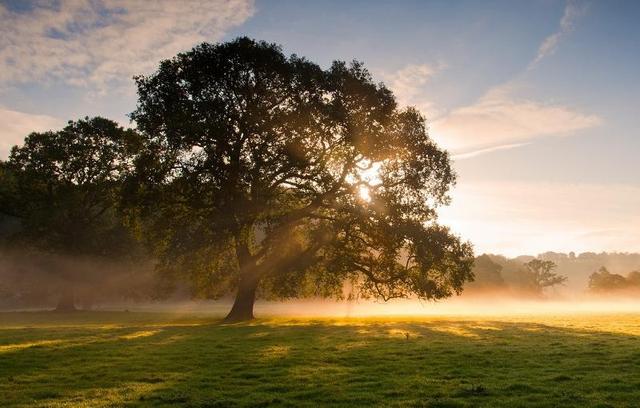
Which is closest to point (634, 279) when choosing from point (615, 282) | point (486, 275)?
point (615, 282)

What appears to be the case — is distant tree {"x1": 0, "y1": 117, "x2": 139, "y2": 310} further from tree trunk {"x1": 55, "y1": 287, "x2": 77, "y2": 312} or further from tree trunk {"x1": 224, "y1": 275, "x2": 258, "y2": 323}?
tree trunk {"x1": 224, "y1": 275, "x2": 258, "y2": 323}

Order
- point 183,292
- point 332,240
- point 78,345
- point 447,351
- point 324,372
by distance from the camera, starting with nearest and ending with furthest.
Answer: point 324,372, point 447,351, point 78,345, point 332,240, point 183,292

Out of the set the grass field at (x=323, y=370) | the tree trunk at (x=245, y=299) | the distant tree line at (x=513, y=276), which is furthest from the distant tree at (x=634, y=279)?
the tree trunk at (x=245, y=299)

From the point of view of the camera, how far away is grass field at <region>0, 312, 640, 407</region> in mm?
13227

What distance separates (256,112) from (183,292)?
82491mm

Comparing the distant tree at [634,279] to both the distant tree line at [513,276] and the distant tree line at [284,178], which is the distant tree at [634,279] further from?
the distant tree line at [284,178]

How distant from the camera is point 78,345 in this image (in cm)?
2298

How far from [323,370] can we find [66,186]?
50.5 metres

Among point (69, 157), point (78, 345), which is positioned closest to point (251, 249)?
point (78, 345)

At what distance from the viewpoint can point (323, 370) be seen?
1705 cm

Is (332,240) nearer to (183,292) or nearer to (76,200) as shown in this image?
(76,200)

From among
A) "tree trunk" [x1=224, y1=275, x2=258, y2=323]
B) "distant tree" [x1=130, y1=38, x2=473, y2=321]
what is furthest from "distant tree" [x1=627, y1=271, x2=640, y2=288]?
"tree trunk" [x1=224, y1=275, x2=258, y2=323]

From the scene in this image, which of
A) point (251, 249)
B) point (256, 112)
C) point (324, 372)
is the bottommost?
point (324, 372)

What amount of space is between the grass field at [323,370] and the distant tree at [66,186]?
33.2 metres
